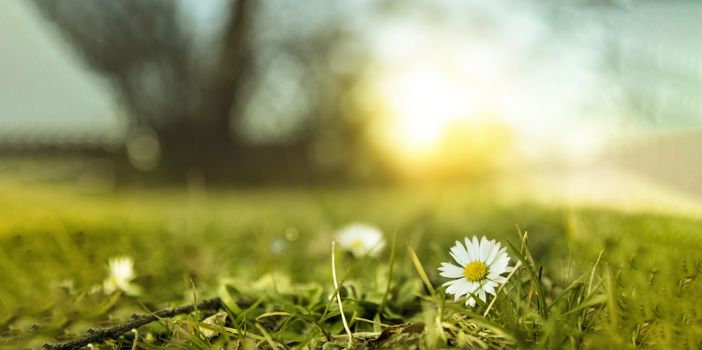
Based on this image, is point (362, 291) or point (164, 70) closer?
point (362, 291)

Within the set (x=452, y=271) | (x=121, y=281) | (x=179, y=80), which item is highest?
(x=179, y=80)

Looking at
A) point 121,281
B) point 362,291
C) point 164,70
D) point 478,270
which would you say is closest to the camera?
point 478,270

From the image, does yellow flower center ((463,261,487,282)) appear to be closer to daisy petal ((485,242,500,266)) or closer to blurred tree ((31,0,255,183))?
daisy petal ((485,242,500,266))

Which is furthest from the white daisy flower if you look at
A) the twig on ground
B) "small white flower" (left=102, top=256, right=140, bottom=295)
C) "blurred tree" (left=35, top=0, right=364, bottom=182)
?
"blurred tree" (left=35, top=0, right=364, bottom=182)

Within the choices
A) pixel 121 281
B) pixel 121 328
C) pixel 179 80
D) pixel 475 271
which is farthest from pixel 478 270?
pixel 179 80

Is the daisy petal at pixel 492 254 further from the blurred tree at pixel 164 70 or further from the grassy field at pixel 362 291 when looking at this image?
the blurred tree at pixel 164 70

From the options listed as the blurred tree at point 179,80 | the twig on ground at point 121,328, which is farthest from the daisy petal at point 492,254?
the blurred tree at point 179,80

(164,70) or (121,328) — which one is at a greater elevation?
(164,70)

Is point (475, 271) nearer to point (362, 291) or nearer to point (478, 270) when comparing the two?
point (478, 270)
